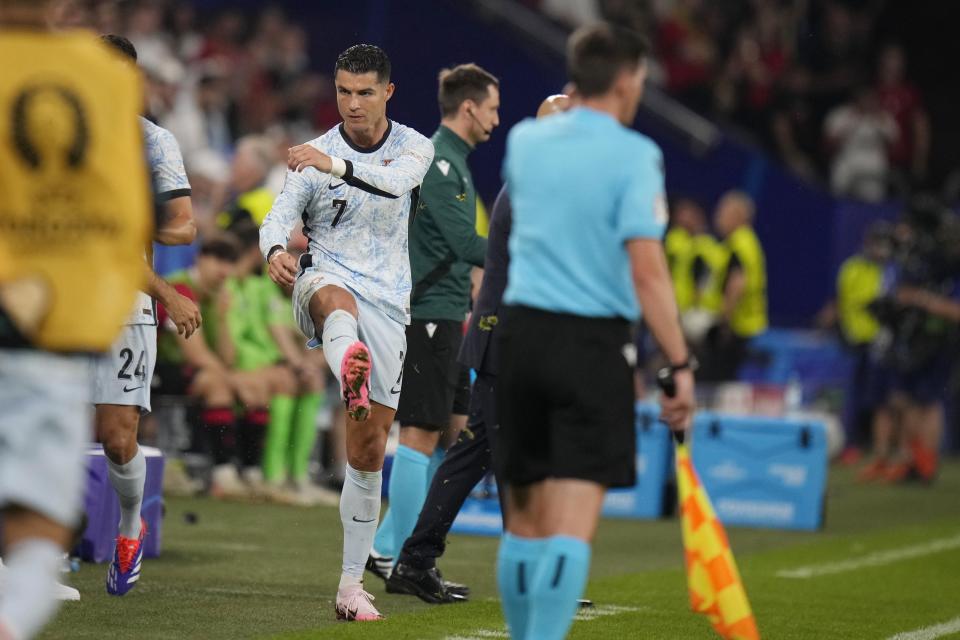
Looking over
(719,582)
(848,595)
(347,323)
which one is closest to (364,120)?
(347,323)

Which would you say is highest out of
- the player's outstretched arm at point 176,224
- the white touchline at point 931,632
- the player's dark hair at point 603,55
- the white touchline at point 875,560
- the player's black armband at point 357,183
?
the player's dark hair at point 603,55

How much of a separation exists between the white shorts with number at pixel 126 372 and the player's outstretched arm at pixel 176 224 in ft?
1.72

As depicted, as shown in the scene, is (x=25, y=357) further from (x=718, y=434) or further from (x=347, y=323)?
(x=718, y=434)

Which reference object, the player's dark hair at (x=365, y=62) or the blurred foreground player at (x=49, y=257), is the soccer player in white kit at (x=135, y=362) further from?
the blurred foreground player at (x=49, y=257)

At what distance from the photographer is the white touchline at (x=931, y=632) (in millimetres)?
7305

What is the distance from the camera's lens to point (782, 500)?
12.4 metres

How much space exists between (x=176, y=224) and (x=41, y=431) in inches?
109

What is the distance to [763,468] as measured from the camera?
1250 cm

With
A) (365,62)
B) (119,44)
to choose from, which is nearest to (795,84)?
(365,62)

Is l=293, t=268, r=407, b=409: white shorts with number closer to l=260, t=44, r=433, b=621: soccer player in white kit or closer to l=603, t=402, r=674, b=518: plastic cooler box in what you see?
l=260, t=44, r=433, b=621: soccer player in white kit

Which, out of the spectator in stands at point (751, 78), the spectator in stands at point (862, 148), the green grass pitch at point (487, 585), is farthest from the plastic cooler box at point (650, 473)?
the spectator in stands at point (751, 78)

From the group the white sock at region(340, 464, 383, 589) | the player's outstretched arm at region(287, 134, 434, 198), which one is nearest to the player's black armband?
the player's outstretched arm at region(287, 134, 434, 198)

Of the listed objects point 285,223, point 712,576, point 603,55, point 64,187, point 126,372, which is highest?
point 603,55

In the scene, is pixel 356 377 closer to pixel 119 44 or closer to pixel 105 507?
pixel 119 44
